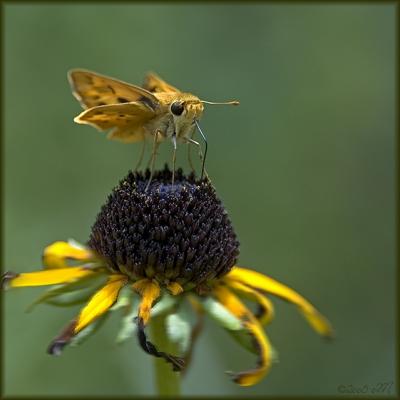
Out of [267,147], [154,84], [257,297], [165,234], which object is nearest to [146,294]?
[165,234]

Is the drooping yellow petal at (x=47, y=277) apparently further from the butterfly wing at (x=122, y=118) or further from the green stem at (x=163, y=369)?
the butterfly wing at (x=122, y=118)

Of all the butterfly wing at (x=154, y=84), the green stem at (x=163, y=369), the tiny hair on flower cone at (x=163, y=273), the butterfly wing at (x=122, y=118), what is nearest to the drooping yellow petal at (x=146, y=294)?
the tiny hair on flower cone at (x=163, y=273)

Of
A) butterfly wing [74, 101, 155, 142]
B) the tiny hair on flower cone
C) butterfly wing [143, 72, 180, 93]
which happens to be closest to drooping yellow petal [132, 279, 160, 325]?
the tiny hair on flower cone

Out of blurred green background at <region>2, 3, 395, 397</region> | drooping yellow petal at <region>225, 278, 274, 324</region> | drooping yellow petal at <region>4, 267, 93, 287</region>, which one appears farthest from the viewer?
blurred green background at <region>2, 3, 395, 397</region>

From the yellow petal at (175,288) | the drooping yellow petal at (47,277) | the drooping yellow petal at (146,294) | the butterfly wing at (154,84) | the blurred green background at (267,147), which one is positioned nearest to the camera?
the drooping yellow petal at (146,294)

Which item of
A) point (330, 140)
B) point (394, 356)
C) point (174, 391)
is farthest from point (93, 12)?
point (174, 391)

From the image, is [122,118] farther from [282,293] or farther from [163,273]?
[282,293]

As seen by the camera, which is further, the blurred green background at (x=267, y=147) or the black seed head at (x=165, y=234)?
the blurred green background at (x=267, y=147)

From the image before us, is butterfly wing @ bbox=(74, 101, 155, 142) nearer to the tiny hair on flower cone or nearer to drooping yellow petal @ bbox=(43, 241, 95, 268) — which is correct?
the tiny hair on flower cone
